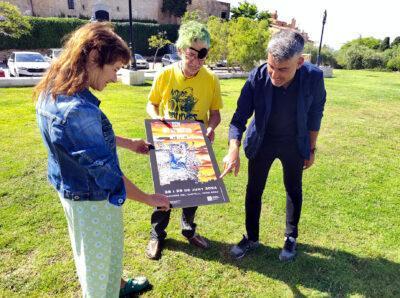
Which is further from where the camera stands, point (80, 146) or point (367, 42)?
point (367, 42)

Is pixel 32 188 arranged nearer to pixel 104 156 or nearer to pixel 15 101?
pixel 104 156

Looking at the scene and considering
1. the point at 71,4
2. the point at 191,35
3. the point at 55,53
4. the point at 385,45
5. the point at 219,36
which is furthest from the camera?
the point at 385,45

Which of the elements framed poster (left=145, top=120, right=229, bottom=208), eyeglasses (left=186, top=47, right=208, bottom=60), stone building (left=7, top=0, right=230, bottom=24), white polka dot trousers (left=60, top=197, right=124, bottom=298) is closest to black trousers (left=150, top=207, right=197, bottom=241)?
framed poster (left=145, top=120, right=229, bottom=208)

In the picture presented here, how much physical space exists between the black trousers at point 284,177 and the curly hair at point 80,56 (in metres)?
1.80

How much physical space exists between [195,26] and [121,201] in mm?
1767

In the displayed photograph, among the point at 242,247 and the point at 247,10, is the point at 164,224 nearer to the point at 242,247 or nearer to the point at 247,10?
the point at 242,247

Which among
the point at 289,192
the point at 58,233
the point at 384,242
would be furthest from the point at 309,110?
the point at 58,233

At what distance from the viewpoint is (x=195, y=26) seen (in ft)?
9.51

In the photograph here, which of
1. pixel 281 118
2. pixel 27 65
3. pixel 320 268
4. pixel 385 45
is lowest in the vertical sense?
pixel 320 268

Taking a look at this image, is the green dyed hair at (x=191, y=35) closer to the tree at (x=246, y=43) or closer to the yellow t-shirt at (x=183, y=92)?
the yellow t-shirt at (x=183, y=92)

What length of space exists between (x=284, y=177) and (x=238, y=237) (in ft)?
3.11

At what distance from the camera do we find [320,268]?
3311 mm

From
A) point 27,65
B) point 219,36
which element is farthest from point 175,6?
point 27,65

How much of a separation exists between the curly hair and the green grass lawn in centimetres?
201
